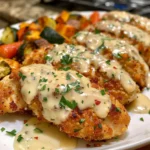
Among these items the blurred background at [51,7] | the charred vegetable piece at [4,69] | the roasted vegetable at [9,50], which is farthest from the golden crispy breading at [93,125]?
the blurred background at [51,7]

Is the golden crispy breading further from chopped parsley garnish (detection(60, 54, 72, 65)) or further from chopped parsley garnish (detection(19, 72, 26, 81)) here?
chopped parsley garnish (detection(60, 54, 72, 65))

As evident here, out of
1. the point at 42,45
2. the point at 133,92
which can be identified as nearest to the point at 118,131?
the point at 133,92

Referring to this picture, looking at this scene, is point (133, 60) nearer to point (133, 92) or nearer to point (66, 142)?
point (133, 92)

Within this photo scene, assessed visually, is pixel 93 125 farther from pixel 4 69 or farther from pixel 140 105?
pixel 4 69

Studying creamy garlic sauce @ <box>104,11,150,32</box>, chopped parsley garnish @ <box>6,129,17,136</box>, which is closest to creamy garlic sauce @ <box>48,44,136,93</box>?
chopped parsley garnish @ <box>6,129,17,136</box>

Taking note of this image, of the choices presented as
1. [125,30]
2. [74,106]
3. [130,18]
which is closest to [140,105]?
[74,106]

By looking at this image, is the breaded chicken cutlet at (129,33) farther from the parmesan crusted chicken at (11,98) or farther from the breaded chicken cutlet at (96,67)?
the parmesan crusted chicken at (11,98)
